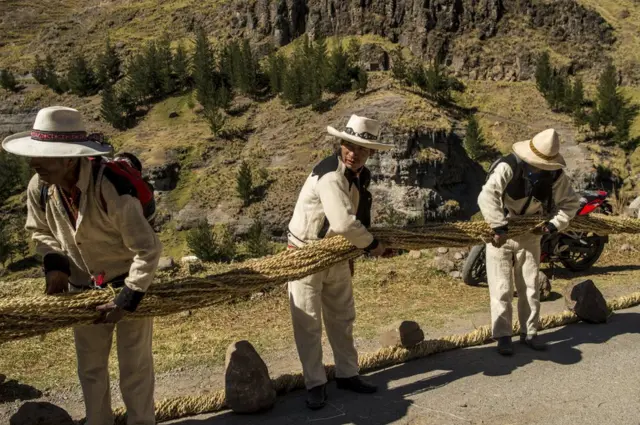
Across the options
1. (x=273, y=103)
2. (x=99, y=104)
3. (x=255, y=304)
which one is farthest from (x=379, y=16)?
(x=255, y=304)

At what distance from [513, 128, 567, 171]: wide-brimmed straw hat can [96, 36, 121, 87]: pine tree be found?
56333 mm

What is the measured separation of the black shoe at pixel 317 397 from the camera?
159 inches

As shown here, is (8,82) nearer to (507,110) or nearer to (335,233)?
(507,110)

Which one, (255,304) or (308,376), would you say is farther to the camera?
(255,304)

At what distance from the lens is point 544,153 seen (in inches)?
190

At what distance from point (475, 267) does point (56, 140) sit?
6.49 metres

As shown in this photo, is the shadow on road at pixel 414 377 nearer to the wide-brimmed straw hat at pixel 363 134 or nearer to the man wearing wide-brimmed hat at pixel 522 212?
the man wearing wide-brimmed hat at pixel 522 212

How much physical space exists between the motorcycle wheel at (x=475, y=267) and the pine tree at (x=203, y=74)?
38.4m

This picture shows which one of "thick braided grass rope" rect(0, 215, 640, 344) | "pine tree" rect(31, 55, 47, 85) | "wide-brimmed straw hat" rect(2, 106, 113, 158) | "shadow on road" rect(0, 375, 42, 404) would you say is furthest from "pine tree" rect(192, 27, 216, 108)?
"wide-brimmed straw hat" rect(2, 106, 113, 158)

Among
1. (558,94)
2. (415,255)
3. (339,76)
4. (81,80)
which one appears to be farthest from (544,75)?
(415,255)

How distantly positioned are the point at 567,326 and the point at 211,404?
3711mm

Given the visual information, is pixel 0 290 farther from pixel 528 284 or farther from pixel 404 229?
pixel 528 284

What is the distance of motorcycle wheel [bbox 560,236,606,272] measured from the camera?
29.7ft

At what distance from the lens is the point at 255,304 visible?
7289 millimetres
